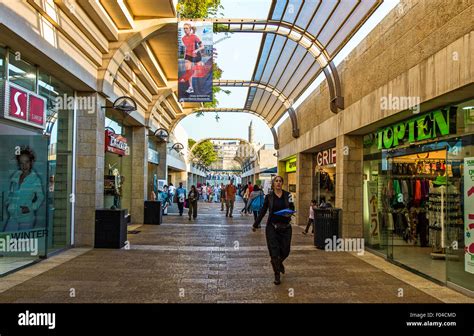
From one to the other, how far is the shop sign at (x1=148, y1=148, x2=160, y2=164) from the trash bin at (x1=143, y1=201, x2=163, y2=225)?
150 inches

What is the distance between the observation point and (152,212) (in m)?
16.5

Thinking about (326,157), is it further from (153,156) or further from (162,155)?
(162,155)

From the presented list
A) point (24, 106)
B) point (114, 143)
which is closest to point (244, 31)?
point (114, 143)

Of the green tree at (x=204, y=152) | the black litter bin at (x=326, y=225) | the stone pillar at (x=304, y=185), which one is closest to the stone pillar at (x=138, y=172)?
the stone pillar at (x=304, y=185)

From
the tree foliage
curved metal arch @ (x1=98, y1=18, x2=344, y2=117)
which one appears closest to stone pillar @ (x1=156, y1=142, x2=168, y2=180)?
the tree foliage

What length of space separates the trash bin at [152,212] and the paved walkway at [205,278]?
18.9 ft

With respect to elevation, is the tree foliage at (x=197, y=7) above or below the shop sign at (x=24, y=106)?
above

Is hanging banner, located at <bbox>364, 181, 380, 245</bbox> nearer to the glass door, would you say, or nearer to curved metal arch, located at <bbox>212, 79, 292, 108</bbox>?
the glass door

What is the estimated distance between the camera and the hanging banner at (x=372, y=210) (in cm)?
1062

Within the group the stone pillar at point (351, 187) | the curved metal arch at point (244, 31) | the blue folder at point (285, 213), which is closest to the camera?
the blue folder at point (285, 213)

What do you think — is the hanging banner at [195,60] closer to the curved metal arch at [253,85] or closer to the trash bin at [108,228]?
the trash bin at [108,228]

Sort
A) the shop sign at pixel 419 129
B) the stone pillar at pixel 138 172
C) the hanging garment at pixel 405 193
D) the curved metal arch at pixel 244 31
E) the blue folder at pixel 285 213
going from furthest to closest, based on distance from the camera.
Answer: the stone pillar at pixel 138 172, the curved metal arch at pixel 244 31, the hanging garment at pixel 405 193, the shop sign at pixel 419 129, the blue folder at pixel 285 213

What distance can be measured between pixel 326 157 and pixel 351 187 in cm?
403

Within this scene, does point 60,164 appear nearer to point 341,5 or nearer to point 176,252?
point 176,252
